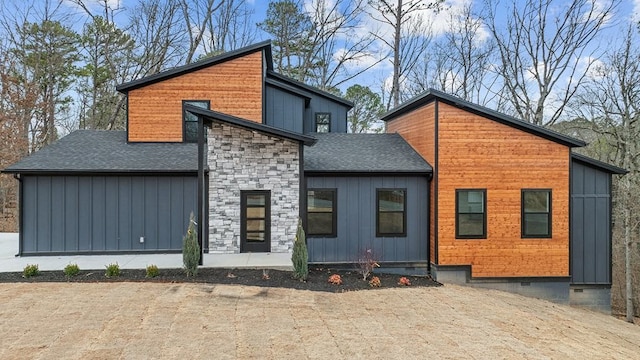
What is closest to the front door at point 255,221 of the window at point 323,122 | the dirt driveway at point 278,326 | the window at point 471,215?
the dirt driveway at point 278,326

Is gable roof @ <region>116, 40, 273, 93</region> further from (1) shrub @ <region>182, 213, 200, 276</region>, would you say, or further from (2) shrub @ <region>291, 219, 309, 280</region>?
(2) shrub @ <region>291, 219, 309, 280</region>

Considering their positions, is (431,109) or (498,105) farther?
(498,105)

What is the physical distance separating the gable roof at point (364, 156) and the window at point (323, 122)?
2.58m

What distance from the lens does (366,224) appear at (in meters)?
9.94

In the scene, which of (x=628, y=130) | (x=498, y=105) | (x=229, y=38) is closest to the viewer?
(x=628, y=130)

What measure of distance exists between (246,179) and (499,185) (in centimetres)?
658

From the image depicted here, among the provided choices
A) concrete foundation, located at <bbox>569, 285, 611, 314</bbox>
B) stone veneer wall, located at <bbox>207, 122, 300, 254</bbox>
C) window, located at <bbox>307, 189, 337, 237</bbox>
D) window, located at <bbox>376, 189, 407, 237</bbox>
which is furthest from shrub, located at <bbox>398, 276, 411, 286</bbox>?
concrete foundation, located at <bbox>569, 285, 611, 314</bbox>

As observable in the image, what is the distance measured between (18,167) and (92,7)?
14.5 meters

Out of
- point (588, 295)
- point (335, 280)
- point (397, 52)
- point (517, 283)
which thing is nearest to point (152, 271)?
point (335, 280)

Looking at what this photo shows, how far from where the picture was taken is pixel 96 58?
20.7 metres

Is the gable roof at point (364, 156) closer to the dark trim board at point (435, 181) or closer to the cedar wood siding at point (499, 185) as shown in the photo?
the dark trim board at point (435, 181)

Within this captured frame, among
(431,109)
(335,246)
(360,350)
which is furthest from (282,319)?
(431,109)

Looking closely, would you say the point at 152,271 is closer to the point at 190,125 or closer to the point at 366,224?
the point at 366,224

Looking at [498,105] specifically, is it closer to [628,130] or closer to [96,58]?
[628,130]
